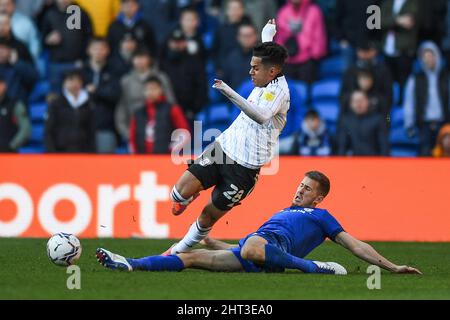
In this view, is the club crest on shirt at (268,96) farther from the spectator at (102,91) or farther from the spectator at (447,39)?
the spectator at (447,39)

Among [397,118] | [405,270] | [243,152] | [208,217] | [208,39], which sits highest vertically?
[208,39]

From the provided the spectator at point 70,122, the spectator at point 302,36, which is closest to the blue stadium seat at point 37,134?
the spectator at point 70,122

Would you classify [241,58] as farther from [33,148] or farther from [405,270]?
[405,270]

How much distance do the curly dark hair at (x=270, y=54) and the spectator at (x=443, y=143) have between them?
7058 mm

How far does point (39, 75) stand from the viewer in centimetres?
1977

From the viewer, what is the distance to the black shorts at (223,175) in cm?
1116

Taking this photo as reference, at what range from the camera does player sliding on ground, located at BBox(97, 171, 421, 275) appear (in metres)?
10.3

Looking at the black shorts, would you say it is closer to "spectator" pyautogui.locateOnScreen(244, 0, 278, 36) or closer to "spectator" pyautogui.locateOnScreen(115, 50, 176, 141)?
"spectator" pyautogui.locateOnScreen(115, 50, 176, 141)

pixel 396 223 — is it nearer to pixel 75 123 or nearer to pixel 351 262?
pixel 351 262

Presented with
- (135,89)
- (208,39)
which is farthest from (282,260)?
(208,39)

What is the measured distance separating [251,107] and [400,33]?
8903 mm

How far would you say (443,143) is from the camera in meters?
17.7

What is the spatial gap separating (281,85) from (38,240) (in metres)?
5.16
